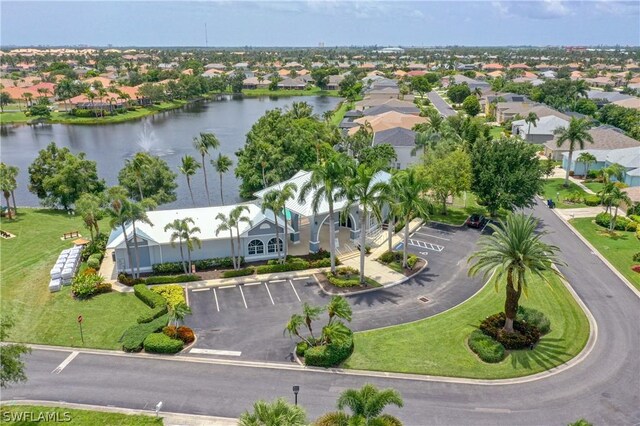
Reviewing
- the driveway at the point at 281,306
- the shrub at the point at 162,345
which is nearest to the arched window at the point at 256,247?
the driveway at the point at 281,306

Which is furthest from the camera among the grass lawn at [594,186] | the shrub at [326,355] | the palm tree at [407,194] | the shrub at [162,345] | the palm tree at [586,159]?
the palm tree at [586,159]

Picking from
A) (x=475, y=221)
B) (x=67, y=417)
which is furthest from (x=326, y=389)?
(x=475, y=221)

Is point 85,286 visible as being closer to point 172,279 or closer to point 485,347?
point 172,279

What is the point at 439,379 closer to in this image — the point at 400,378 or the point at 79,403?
the point at 400,378

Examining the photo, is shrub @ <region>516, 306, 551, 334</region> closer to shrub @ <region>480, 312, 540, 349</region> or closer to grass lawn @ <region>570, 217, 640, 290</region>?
shrub @ <region>480, 312, 540, 349</region>

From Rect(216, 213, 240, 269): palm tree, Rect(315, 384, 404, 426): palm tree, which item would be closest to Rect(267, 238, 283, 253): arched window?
Rect(216, 213, 240, 269): palm tree

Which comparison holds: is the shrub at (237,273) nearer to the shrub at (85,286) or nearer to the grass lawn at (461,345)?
the shrub at (85,286)

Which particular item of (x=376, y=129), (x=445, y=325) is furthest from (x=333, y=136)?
(x=445, y=325)
